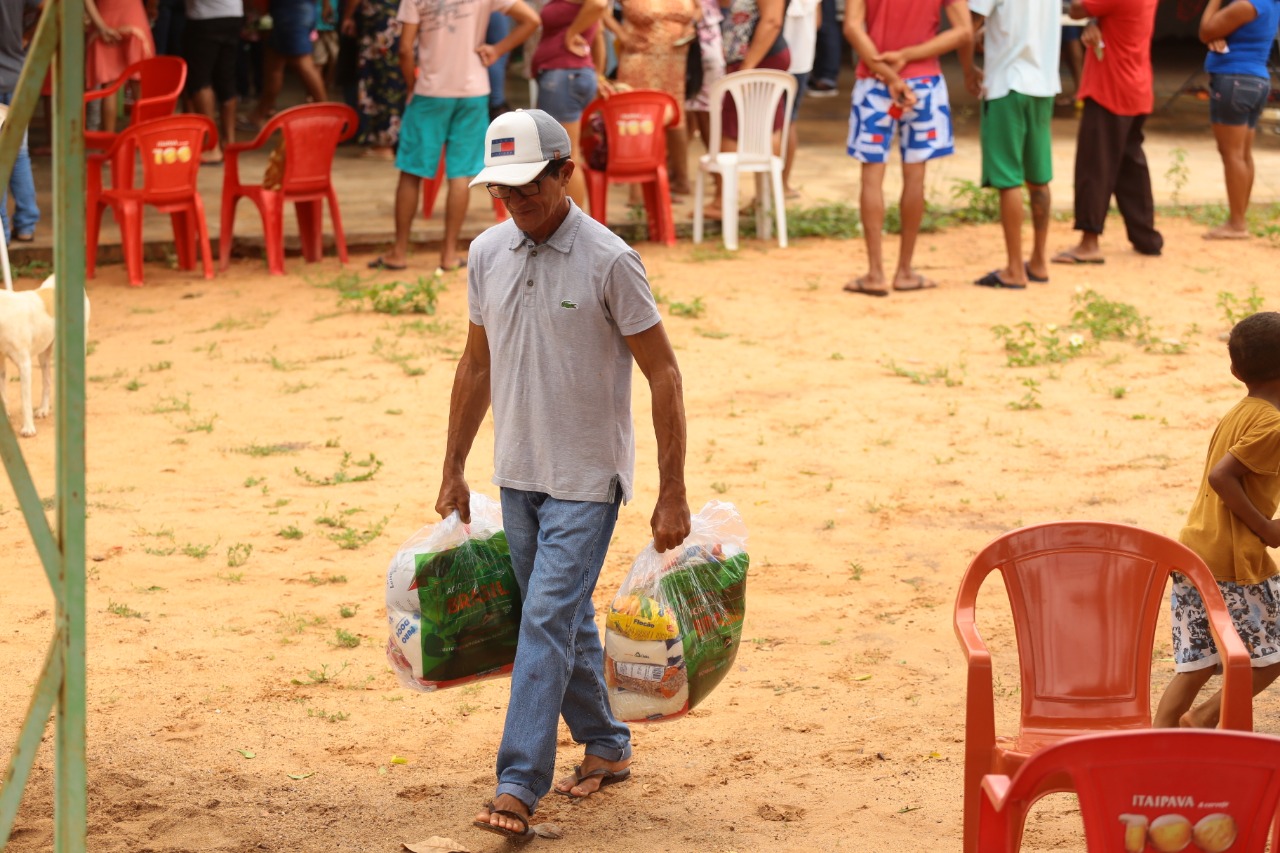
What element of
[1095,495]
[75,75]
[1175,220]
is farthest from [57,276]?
[1175,220]

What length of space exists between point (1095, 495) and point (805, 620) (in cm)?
180

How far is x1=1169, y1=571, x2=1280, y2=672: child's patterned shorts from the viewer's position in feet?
12.3

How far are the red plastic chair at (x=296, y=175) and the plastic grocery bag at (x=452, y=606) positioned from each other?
19.7 feet

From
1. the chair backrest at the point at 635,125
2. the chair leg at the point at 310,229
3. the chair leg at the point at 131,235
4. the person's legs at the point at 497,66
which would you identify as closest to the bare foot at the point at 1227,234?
the chair backrest at the point at 635,125

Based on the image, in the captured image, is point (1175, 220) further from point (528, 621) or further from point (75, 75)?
point (75, 75)

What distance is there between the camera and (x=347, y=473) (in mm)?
6531

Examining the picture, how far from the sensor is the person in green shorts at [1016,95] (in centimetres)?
920

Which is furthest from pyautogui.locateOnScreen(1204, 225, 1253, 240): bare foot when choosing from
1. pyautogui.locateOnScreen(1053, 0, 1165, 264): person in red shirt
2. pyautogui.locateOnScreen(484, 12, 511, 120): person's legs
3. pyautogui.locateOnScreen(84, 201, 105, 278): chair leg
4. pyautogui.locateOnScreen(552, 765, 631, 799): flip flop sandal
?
pyautogui.locateOnScreen(552, 765, 631, 799): flip flop sandal

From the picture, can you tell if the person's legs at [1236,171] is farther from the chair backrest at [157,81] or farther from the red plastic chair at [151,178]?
the chair backrest at [157,81]

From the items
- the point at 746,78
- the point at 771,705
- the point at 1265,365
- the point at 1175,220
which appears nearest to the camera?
the point at 1265,365

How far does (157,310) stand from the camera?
908 cm

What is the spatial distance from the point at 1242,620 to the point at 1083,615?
1.92 ft

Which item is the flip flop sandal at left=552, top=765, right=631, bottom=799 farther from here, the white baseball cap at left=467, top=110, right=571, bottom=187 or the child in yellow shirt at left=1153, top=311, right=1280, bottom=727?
the white baseball cap at left=467, top=110, right=571, bottom=187

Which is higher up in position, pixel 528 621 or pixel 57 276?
pixel 57 276
